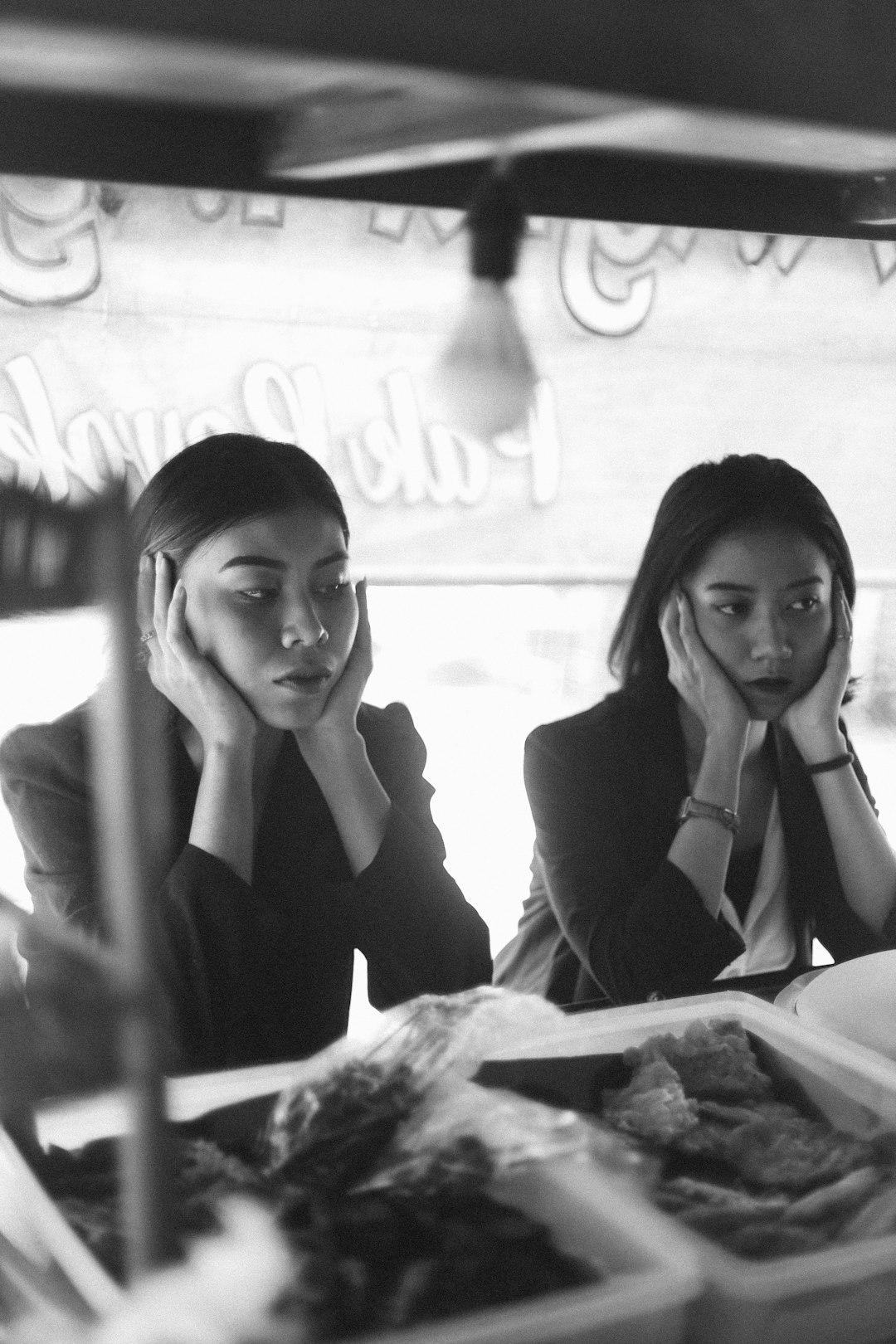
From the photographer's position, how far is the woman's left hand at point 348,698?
1861mm

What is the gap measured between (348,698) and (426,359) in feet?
3.59

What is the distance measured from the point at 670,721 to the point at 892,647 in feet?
9.00

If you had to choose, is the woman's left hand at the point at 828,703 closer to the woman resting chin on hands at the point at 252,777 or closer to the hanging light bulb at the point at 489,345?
the woman resting chin on hands at the point at 252,777

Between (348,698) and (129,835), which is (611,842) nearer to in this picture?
(348,698)

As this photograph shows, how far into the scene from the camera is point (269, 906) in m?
1.74

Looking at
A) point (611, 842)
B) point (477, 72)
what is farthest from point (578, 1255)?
point (611, 842)

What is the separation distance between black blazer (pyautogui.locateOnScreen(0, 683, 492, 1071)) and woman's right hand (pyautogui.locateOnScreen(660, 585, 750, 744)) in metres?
0.53

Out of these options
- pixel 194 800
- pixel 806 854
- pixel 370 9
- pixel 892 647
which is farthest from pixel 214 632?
pixel 892 647

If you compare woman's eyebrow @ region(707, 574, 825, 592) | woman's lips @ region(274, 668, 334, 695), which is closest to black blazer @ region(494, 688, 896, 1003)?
woman's eyebrow @ region(707, 574, 825, 592)

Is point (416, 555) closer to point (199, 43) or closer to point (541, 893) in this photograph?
point (541, 893)

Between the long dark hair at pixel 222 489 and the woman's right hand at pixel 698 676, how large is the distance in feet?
2.14

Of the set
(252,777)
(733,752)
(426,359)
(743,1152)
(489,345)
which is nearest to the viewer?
(489,345)

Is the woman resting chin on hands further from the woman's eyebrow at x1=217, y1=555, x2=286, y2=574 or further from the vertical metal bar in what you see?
the vertical metal bar

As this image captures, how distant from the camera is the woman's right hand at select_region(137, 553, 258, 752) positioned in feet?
5.71
